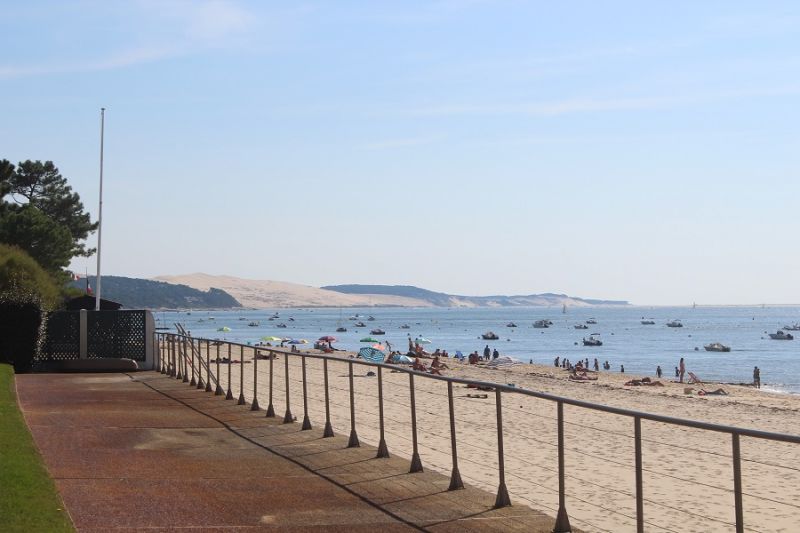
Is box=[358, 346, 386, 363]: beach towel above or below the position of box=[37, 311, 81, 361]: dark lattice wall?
below

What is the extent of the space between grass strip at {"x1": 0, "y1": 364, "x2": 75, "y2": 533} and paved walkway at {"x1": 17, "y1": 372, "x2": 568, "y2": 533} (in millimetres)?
211

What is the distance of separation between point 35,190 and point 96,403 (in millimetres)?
61708

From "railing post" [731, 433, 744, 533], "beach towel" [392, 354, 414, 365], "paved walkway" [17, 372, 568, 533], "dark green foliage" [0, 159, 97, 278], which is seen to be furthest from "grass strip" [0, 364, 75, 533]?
"beach towel" [392, 354, 414, 365]

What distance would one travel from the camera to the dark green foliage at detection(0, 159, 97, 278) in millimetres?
60719

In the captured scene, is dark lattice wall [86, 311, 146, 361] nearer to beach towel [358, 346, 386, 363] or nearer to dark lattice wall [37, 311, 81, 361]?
dark lattice wall [37, 311, 81, 361]

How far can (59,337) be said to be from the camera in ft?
102

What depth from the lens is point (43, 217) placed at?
63.0 m

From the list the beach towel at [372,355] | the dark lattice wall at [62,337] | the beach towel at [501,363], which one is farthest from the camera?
the beach towel at [501,363]

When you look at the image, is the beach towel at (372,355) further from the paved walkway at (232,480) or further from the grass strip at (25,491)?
the grass strip at (25,491)

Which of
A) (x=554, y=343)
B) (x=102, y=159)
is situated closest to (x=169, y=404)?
(x=102, y=159)

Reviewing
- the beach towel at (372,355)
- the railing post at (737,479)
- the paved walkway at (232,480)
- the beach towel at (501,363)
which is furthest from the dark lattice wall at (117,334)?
the beach towel at (501,363)

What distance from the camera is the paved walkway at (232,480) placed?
30.4ft

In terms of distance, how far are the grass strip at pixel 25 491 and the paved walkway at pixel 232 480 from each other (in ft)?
0.69

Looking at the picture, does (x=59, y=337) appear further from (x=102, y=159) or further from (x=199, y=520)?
(x=199, y=520)
